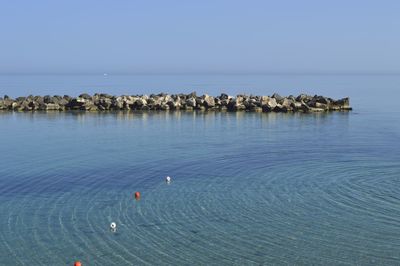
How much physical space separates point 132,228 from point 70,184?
9.94m

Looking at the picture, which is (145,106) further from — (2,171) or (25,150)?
(2,171)

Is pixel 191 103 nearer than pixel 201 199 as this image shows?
No

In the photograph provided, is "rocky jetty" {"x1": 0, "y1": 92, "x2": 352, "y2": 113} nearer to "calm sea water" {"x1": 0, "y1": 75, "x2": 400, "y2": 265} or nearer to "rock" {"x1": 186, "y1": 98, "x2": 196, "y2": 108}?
"rock" {"x1": 186, "y1": 98, "x2": 196, "y2": 108}

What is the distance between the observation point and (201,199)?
1116 inches

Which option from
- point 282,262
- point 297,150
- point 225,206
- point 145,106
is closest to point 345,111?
point 145,106

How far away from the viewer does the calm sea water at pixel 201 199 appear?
68.1 ft

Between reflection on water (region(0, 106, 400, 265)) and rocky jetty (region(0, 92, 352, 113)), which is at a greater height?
rocky jetty (region(0, 92, 352, 113))

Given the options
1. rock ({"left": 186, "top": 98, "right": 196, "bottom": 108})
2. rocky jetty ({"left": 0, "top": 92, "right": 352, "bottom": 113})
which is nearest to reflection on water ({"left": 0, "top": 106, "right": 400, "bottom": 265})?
rocky jetty ({"left": 0, "top": 92, "right": 352, "bottom": 113})

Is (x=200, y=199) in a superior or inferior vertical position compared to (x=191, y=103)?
inferior

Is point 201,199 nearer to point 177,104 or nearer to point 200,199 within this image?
point 200,199

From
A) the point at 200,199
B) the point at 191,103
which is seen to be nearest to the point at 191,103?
the point at 191,103

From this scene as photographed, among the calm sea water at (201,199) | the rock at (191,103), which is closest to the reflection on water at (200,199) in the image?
the calm sea water at (201,199)

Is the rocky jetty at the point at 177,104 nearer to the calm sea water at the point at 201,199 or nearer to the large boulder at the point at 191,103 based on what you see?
the large boulder at the point at 191,103

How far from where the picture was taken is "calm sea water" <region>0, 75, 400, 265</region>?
817 inches
